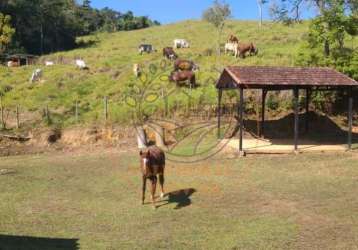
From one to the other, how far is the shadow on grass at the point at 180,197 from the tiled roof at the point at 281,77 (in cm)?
625

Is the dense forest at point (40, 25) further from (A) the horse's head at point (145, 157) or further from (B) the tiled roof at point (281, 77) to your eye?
(A) the horse's head at point (145, 157)

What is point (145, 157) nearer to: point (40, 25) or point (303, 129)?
point (303, 129)

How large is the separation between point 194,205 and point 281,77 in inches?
358


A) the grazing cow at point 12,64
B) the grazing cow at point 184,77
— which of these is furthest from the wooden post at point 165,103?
the grazing cow at point 12,64

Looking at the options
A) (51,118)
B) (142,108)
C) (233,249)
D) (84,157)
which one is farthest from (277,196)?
(51,118)

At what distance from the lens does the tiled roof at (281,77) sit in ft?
63.8

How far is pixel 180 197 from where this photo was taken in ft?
44.2

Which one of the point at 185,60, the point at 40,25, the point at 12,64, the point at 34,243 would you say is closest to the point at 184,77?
the point at 185,60

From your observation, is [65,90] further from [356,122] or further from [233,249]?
[233,249]

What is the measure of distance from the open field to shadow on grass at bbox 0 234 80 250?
2 centimetres

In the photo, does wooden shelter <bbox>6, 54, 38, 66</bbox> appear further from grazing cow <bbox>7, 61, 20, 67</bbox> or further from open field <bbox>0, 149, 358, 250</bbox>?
open field <bbox>0, 149, 358, 250</bbox>

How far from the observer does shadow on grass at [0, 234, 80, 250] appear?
30.9 ft

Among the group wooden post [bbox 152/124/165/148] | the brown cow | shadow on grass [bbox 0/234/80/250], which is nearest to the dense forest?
the brown cow

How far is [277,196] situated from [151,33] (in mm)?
58884
